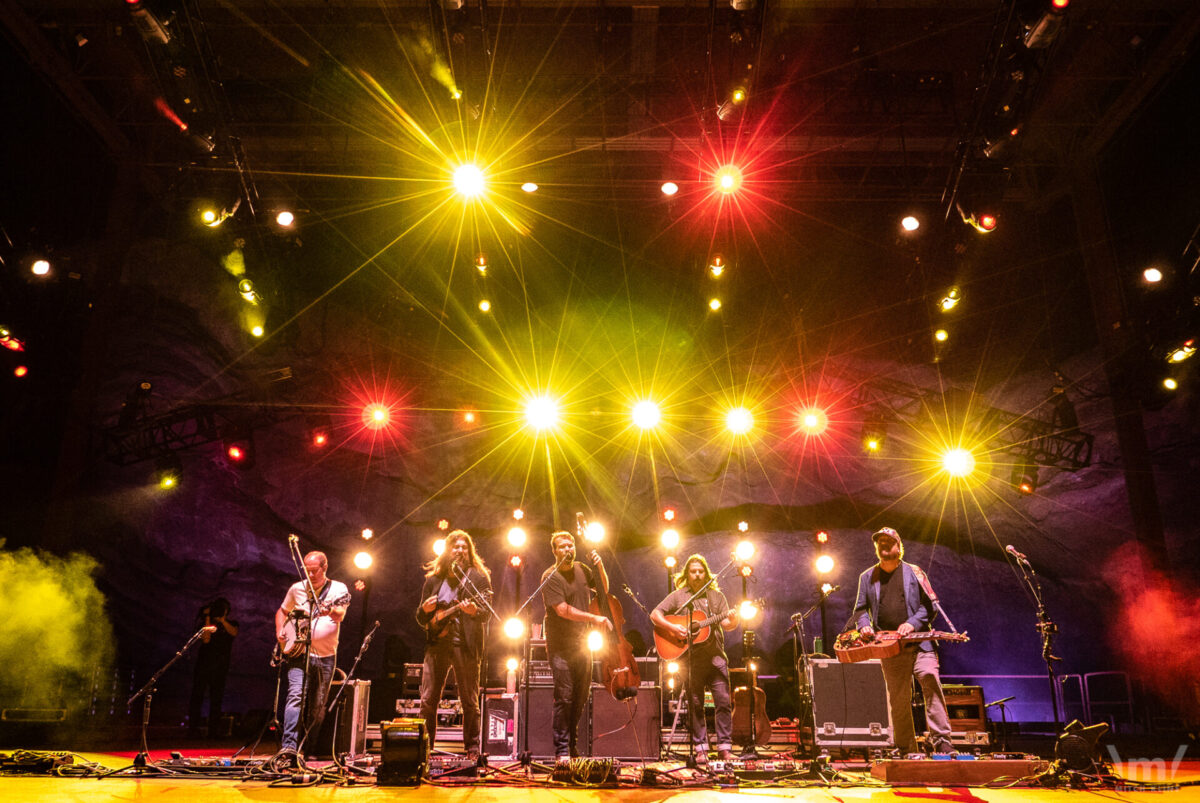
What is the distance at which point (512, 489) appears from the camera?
1504cm

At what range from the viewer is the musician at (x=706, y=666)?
7039 millimetres

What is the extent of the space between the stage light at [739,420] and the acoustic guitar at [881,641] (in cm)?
825

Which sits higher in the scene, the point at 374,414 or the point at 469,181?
the point at 469,181

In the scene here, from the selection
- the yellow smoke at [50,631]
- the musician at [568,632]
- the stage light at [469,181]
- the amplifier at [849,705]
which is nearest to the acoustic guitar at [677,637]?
the musician at [568,632]

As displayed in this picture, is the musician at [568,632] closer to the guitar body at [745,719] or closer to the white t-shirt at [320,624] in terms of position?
the white t-shirt at [320,624]

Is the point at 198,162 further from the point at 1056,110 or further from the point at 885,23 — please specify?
the point at 1056,110

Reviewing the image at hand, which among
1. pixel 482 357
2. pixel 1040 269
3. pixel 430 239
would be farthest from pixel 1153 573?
pixel 430 239

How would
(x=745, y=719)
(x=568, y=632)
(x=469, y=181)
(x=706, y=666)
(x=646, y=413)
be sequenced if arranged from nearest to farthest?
(x=568, y=632), (x=706, y=666), (x=745, y=719), (x=469, y=181), (x=646, y=413)

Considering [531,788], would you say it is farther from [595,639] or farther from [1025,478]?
[1025,478]

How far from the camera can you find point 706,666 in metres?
7.19

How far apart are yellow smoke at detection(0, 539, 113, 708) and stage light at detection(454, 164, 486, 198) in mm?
8635

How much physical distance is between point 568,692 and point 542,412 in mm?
8922

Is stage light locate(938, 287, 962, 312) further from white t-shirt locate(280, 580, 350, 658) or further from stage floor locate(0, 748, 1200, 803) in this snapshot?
white t-shirt locate(280, 580, 350, 658)

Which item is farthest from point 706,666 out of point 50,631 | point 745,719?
point 50,631
